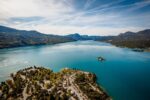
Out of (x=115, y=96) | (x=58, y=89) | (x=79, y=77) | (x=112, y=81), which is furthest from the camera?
(x=112, y=81)

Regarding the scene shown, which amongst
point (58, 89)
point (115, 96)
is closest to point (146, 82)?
point (115, 96)

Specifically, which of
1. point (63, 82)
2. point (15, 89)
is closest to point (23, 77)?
point (15, 89)

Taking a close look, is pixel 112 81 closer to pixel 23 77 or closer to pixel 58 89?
pixel 58 89

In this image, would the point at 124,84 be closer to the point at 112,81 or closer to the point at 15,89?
the point at 112,81

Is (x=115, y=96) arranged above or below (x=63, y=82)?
below

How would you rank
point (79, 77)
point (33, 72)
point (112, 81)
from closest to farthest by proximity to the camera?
point (79, 77) < point (33, 72) < point (112, 81)

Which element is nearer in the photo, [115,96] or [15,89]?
[15,89]
